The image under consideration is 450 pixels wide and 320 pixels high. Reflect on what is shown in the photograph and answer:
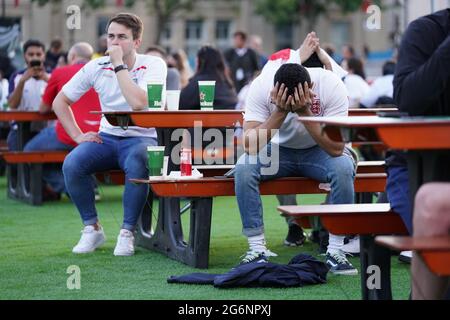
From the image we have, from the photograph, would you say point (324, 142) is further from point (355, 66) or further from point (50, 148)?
point (355, 66)

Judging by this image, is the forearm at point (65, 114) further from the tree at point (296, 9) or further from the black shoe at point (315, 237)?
the tree at point (296, 9)

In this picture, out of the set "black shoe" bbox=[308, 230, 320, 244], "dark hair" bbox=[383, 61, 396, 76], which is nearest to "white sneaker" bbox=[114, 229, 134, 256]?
"black shoe" bbox=[308, 230, 320, 244]

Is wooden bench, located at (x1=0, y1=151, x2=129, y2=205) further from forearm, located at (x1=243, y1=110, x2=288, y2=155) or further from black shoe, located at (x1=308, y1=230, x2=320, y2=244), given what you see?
forearm, located at (x1=243, y1=110, x2=288, y2=155)

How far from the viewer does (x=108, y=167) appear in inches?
310

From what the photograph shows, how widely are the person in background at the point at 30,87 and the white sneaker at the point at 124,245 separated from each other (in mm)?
4655

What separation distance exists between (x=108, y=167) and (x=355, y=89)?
785 cm

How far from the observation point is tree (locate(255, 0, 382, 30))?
46625mm

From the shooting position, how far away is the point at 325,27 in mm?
53406

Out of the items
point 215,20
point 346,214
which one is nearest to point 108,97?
point 346,214

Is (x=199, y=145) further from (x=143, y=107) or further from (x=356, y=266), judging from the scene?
(x=356, y=266)

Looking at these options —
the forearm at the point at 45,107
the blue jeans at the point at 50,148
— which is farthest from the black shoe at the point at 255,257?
the blue jeans at the point at 50,148

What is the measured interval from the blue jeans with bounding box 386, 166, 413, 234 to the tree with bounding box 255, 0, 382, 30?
136 ft

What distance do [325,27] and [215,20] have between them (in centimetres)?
577

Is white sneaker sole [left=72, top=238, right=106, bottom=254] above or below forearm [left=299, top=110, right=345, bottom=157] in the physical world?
below
